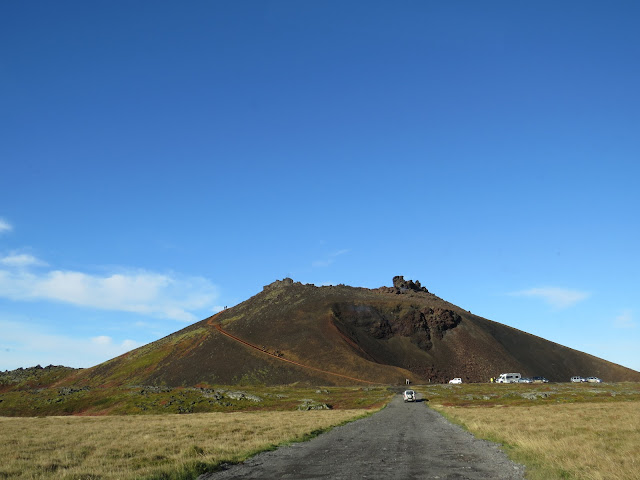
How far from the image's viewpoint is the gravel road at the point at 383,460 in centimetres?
1614

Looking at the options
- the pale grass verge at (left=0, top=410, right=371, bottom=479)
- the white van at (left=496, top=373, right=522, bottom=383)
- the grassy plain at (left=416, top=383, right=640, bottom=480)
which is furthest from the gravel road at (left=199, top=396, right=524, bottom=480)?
the white van at (left=496, top=373, right=522, bottom=383)

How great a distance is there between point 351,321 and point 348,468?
15928 centimetres

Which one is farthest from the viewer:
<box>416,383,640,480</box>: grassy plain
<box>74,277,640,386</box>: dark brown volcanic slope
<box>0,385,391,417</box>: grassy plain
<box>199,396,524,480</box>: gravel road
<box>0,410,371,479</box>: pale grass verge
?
<box>74,277,640,386</box>: dark brown volcanic slope

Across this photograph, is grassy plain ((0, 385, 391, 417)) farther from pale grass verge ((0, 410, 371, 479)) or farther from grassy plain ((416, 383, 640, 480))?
grassy plain ((416, 383, 640, 480))

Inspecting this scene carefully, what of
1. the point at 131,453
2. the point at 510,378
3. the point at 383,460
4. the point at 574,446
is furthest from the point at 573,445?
the point at 510,378

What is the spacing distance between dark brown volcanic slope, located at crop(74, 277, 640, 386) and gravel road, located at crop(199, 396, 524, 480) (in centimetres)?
10875

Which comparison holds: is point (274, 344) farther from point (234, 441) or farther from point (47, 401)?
point (234, 441)

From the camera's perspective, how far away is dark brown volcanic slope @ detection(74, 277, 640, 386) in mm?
140875

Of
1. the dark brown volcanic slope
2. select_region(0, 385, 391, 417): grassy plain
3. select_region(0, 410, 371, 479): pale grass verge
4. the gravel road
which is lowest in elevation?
select_region(0, 385, 391, 417): grassy plain

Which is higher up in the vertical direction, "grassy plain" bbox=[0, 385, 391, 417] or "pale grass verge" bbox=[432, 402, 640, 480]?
"pale grass verge" bbox=[432, 402, 640, 480]

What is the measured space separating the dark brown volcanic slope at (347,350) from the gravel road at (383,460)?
109 m

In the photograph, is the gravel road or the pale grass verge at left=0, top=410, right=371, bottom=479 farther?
the pale grass verge at left=0, top=410, right=371, bottom=479

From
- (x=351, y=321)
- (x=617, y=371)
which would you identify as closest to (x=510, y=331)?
(x=617, y=371)

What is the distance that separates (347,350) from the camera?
150m
